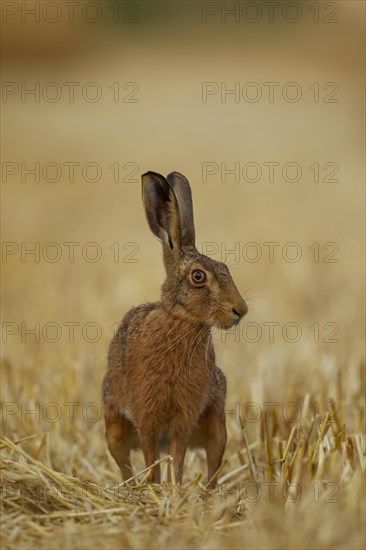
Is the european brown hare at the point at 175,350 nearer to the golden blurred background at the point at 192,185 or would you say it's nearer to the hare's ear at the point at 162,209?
the hare's ear at the point at 162,209

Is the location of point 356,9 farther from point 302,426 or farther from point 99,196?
point 302,426

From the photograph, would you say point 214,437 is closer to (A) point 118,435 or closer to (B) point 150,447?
(B) point 150,447

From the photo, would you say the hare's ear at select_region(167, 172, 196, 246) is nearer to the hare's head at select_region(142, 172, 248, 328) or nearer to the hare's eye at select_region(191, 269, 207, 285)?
the hare's head at select_region(142, 172, 248, 328)

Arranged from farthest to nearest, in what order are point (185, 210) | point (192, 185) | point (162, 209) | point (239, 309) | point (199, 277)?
point (192, 185) < point (162, 209) < point (185, 210) < point (199, 277) < point (239, 309)

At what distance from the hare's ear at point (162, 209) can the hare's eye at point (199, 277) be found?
0.78 ft

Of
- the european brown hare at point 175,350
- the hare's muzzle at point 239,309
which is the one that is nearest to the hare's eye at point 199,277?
the european brown hare at point 175,350

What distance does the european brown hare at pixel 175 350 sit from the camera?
15.9 feet

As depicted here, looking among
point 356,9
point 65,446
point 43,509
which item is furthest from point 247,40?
point 43,509

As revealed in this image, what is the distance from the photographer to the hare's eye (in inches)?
191

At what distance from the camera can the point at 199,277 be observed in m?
4.86

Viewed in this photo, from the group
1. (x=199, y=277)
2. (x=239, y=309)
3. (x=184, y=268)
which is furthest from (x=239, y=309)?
(x=184, y=268)

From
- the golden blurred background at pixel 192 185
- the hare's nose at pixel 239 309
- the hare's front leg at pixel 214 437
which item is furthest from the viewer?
the golden blurred background at pixel 192 185

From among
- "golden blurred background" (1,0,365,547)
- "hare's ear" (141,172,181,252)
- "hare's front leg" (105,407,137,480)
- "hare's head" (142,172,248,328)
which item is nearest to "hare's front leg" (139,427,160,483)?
"hare's front leg" (105,407,137,480)

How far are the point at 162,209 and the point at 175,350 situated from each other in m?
0.77
